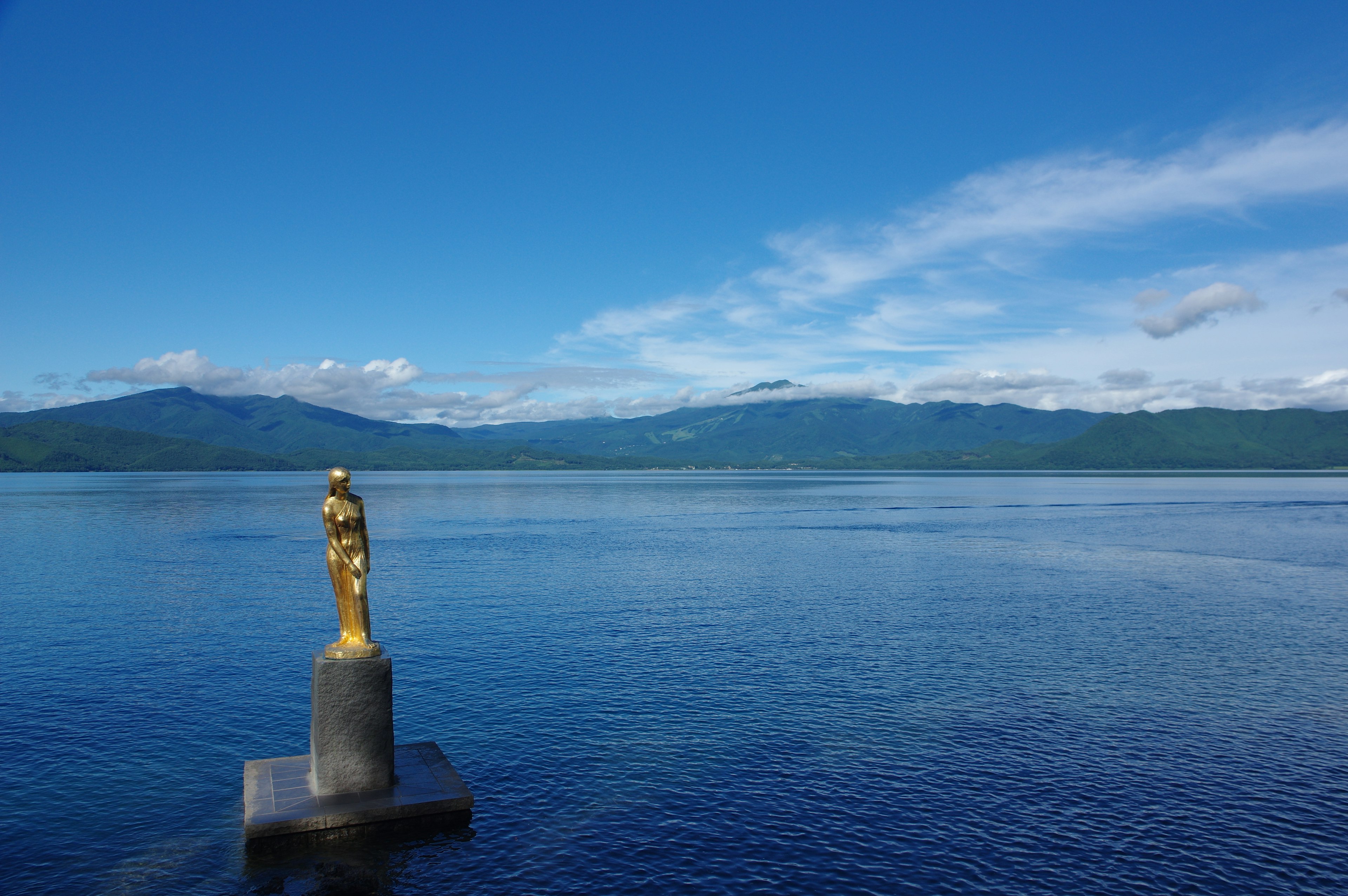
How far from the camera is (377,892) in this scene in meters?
17.2

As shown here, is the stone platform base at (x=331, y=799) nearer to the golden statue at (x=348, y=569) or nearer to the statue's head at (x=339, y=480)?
the golden statue at (x=348, y=569)

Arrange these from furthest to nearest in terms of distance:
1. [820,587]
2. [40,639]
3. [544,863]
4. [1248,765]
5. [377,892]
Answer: [820,587] < [40,639] < [1248,765] < [544,863] < [377,892]

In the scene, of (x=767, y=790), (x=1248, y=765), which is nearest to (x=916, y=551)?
(x=1248, y=765)

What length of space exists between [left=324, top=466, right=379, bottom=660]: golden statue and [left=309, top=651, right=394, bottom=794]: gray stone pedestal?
0.31m

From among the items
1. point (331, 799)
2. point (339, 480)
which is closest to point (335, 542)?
point (339, 480)

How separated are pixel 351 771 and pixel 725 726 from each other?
13054mm

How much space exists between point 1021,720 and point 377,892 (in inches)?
887

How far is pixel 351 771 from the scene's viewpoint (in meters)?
20.2

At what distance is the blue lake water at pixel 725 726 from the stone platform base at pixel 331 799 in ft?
1.68

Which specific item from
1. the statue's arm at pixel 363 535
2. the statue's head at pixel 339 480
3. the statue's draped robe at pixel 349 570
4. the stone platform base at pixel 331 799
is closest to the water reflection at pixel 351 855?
the stone platform base at pixel 331 799

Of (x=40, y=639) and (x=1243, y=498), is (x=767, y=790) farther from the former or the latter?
(x=1243, y=498)

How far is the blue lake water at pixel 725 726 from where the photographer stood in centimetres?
1855

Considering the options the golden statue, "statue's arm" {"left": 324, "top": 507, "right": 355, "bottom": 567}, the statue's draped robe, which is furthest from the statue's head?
"statue's arm" {"left": 324, "top": 507, "right": 355, "bottom": 567}

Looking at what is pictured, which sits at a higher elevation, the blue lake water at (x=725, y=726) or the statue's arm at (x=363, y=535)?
the statue's arm at (x=363, y=535)
